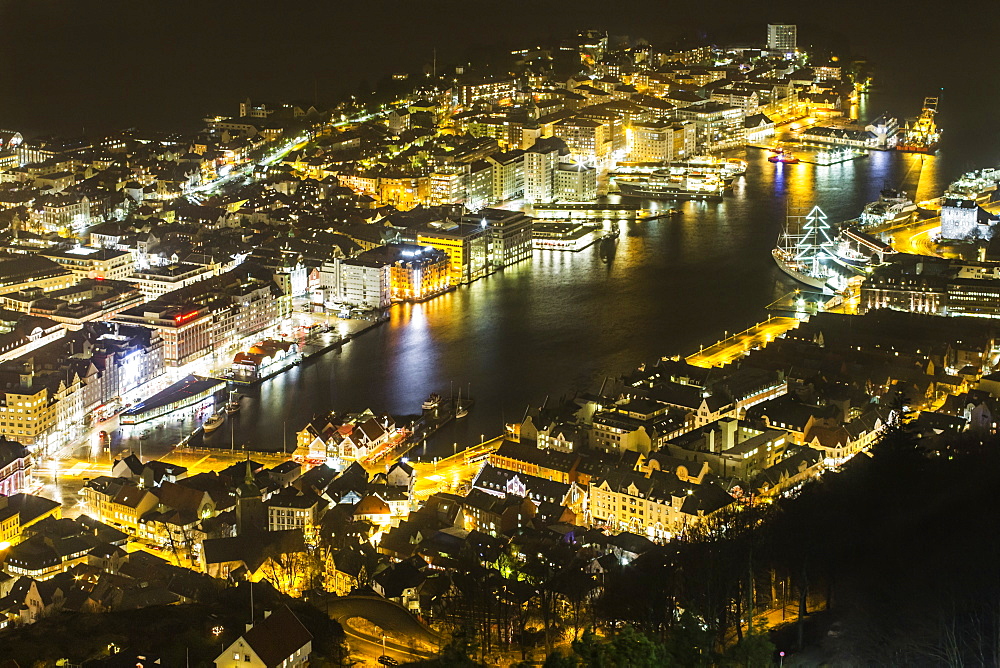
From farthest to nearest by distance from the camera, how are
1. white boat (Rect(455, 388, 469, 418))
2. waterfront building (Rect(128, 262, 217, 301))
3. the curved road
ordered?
waterfront building (Rect(128, 262, 217, 301)) < white boat (Rect(455, 388, 469, 418)) < the curved road

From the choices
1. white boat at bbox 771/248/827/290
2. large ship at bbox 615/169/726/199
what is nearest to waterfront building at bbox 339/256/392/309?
white boat at bbox 771/248/827/290

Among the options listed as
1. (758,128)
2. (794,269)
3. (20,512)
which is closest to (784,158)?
(758,128)

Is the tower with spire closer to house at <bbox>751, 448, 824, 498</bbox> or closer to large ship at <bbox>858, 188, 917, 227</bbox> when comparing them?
house at <bbox>751, 448, 824, 498</bbox>

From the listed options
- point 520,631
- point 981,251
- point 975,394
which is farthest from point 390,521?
point 981,251

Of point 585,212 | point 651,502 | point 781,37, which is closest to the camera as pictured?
point 651,502

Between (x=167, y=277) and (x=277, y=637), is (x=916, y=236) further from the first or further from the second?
(x=277, y=637)

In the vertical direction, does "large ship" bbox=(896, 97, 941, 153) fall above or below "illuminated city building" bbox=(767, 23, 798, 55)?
below

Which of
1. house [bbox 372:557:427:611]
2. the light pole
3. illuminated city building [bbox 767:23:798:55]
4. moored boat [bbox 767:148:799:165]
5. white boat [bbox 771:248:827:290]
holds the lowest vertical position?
house [bbox 372:557:427:611]
